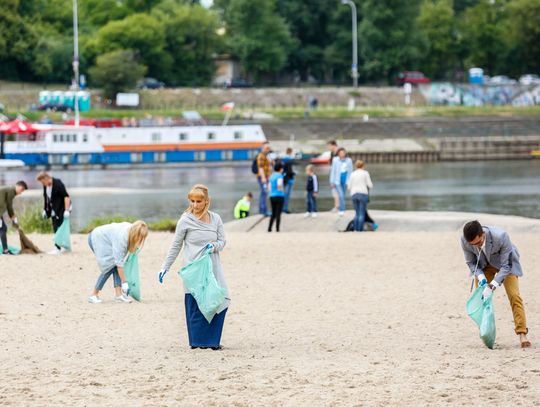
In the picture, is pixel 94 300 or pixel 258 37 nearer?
pixel 94 300

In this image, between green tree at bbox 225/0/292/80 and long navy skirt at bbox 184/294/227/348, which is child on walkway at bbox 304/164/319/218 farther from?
green tree at bbox 225/0/292/80

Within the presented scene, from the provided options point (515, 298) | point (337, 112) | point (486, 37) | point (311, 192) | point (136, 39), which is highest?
point (486, 37)

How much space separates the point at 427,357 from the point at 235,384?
2.28m

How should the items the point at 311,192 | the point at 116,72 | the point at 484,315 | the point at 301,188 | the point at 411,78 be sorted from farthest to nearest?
the point at 411,78 → the point at 116,72 → the point at 301,188 → the point at 311,192 → the point at 484,315

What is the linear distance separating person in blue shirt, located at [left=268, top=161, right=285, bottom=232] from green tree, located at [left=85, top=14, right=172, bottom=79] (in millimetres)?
72276

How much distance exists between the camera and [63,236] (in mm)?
24203

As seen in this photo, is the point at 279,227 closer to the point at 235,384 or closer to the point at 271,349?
the point at 271,349

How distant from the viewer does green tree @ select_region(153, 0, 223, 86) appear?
104 metres

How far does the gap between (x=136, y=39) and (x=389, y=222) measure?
2849 inches

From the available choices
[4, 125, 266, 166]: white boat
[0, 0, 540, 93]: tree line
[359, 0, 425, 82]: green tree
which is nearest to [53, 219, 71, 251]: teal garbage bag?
[4, 125, 266, 166]: white boat

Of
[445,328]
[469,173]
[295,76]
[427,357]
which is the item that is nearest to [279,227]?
[445,328]

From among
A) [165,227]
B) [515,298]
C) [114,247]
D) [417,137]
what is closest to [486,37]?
[417,137]

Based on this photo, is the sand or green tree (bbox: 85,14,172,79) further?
green tree (bbox: 85,14,172,79)

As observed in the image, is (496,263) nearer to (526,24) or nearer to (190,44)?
(190,44)
